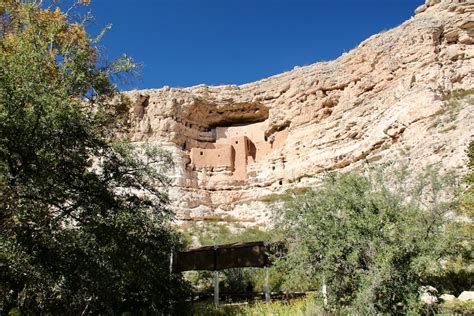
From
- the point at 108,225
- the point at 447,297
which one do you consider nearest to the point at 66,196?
the point at 108,225

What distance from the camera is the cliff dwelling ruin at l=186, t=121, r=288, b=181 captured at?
30.8 meters

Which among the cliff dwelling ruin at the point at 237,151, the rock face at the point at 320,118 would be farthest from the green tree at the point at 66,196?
the cliff dwelling ruin at the point at 237,151

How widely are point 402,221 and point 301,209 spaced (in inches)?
78.9

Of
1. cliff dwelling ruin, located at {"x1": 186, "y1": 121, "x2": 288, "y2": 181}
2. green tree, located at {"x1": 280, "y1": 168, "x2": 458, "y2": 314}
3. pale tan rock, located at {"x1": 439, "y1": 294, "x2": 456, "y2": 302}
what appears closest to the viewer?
green tree, located at {"x1": 280, "y1": 168, "x2": 458, "y2": 314}

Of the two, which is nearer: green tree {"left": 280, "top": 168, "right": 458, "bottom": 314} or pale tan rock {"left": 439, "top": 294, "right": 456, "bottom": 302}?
green tree {"left": 280, "top": 168, "right": 458, "bottom": 314}

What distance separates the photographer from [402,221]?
711 centimetres

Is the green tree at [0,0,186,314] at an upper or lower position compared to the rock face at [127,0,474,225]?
lower

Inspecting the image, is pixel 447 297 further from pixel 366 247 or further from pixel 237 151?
pixel 237 151

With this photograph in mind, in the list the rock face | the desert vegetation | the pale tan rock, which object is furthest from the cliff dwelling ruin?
the desert vegetation

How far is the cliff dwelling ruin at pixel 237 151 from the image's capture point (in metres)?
30.8

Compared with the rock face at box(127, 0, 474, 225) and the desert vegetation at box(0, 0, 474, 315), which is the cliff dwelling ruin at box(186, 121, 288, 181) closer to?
the rock face at box(127, 0, 474, 225)

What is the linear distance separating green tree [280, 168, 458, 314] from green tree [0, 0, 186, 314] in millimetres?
2824

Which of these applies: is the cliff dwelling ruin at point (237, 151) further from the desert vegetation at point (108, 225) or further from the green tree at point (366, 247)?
the green tree at point (366, 247)

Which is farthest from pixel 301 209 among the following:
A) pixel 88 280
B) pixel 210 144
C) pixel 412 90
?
pixel 210 144
